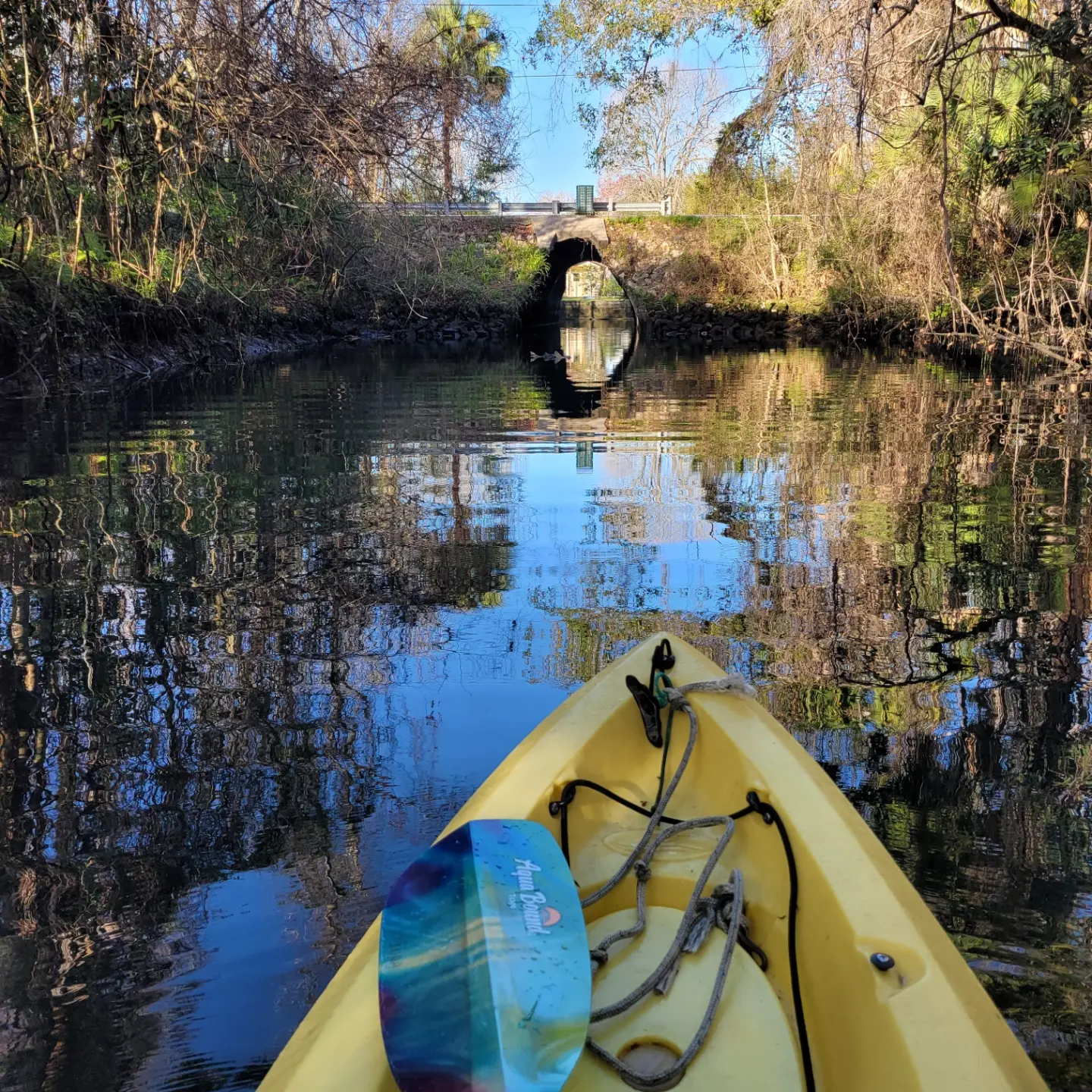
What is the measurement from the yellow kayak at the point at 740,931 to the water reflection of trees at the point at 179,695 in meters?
0.53

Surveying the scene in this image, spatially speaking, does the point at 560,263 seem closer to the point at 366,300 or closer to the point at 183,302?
the point at 366,300

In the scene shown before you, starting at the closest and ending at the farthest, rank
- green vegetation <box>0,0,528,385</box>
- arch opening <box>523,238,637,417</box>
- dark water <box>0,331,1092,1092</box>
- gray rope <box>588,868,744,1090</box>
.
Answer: gray rope <box>588,868,744,1090</box> → dark water <box>0,331,1092,1092</box> → green vegetation <box>0,0,528,385</box> → arch opening <box>523,238,637,417</box>

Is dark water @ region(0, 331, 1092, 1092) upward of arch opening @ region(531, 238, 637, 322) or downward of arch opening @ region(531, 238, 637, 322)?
downward

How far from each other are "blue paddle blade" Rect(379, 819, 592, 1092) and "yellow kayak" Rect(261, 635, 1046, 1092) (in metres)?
0.06

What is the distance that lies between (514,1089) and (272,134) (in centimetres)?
717

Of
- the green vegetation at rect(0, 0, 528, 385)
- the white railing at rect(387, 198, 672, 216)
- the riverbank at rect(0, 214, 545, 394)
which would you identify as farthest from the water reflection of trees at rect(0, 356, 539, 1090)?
the white railing at rect(387, 198, 672, 216)

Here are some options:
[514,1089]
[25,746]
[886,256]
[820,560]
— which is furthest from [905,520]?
[886,256]

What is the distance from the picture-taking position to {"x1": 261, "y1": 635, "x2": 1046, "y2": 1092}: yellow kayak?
1281mm

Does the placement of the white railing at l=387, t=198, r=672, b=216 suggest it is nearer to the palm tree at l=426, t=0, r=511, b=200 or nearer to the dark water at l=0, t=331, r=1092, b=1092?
the palm tree at l=426, t=0, r=511, b=200

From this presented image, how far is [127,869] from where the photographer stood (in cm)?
230

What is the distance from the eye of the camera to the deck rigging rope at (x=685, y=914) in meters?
1.55

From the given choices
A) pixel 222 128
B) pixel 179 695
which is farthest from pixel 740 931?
pixel 222 128

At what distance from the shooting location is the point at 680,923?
1905 millimetres

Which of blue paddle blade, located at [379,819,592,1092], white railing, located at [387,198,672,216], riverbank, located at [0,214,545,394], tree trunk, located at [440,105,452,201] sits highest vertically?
white railing, located at [387,198,672,216]
